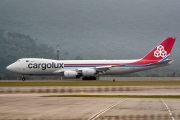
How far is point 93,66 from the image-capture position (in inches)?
4685

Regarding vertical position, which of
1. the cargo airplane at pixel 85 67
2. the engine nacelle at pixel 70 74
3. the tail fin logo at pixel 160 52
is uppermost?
the tail fin logo at pixel 160 52

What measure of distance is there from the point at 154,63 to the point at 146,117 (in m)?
96.9

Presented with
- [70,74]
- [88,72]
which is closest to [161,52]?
[88,72]

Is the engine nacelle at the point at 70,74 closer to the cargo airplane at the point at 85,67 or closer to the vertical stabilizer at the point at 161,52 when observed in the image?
the cargo airplane at the point at 85,67

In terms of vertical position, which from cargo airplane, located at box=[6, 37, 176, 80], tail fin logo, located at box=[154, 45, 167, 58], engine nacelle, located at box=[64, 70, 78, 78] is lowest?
engine nacelle, located at box=[64, 70, 78, 78]

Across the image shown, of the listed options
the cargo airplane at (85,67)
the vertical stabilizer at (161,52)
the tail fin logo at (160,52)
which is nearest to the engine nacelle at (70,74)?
the cargo airplane at (85,67)

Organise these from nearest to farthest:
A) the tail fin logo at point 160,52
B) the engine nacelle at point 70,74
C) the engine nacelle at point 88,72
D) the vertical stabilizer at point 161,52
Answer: the engine nacelle at point 70,74, the engine nacelle at point 88,72, the vertical stabilizer at point 161,52, the tail fin logo at point 160,52

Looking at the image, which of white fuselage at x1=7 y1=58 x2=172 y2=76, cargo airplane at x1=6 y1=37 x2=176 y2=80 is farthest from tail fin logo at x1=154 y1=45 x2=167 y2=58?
white fuselage at x1=7 y1=58 x2=172 y2=76

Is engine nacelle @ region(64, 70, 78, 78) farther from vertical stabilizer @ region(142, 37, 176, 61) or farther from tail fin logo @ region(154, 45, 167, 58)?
tail fin logo @ region(154, 45, 167, 58)

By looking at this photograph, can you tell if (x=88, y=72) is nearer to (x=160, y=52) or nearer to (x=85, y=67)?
(x=85, y=67)

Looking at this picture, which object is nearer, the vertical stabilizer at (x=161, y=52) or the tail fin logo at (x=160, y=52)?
the vertical stabilizer at (x=161, y=52)

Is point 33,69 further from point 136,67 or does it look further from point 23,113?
point 23,113

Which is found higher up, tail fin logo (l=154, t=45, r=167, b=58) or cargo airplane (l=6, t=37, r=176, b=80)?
tail fin logo (l=154, t=45, r=167, b=58)

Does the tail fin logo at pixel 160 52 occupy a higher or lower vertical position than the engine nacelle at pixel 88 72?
higher
